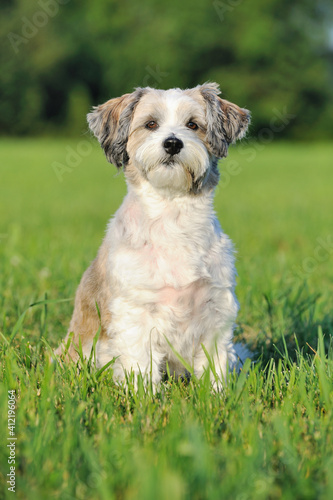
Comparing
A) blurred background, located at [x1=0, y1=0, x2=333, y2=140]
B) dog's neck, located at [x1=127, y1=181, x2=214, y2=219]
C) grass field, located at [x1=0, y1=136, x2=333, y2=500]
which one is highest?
blurred background, located at [x1=0, y1=0, x2=333, y2=140]

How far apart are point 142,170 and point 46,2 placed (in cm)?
4403

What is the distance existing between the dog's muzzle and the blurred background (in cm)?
4052

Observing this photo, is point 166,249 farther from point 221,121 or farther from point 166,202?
point 221,121

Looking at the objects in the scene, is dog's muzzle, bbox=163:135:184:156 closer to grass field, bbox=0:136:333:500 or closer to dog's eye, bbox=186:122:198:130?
dog's eye, bbox=186:122:198:130

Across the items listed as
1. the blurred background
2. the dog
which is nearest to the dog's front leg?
the dog

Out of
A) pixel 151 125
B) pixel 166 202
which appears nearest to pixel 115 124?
pixel 151 125

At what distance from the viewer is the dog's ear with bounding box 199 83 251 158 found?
343 centimetres

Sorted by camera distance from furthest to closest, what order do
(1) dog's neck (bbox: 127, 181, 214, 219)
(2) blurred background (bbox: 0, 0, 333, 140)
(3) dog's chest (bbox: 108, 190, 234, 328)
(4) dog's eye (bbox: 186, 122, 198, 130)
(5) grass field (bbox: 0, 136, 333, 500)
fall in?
(2) blurred background (bbox: 0, 0, 333, 140)
(4) dog's eye (bbox: 186, 122, 198, 130)
(1) dog's neck (bbox: 127, 181, 214, 219)
(3) dog's chest (bbox: 108, 190, 234, 328)
(5) grass field (bbox: 0, 136, 333, 500)

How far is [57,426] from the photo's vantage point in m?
2.54

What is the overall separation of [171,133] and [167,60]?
43574 millimetres

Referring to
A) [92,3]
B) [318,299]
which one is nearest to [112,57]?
[92,3]

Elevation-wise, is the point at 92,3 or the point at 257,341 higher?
the point at 92,3

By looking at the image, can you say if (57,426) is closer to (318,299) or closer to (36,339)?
(36,339)

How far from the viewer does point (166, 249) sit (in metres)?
3.28
